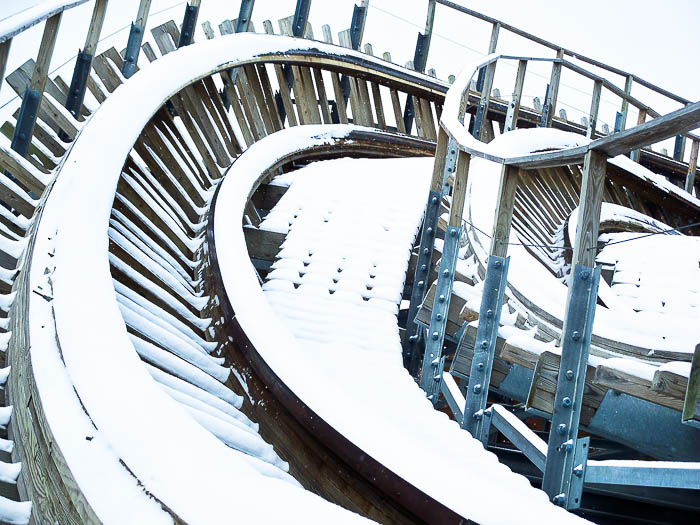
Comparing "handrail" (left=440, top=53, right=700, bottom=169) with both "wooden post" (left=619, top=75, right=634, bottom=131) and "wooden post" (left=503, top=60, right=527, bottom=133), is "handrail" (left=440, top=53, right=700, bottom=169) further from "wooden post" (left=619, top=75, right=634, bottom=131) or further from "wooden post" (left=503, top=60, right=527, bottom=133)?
"wooden post" (left=619, top=75, right=634, bottom=131)

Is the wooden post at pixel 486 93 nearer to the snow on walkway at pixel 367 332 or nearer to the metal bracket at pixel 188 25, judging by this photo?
the snow on walkway at pixel 367 332

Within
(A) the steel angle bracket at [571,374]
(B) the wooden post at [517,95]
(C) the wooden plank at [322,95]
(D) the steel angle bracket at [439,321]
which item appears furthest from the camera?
(C) the wooden plank at [322,95]

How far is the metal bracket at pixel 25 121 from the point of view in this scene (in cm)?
411

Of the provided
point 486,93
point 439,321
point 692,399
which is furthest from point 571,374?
point 486,93

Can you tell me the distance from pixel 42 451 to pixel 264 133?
19.1 feet

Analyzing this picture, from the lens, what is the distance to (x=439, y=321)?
4.27m

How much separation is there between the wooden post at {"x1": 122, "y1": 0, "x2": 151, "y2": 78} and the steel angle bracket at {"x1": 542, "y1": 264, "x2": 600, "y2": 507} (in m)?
5.14

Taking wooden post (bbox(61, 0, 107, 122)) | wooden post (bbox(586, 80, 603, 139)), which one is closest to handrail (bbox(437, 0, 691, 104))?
wooden post (bbox(586, 80, 603, 139))

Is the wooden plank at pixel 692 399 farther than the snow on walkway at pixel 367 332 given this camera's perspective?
Yes

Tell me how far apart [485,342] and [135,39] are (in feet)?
15.6

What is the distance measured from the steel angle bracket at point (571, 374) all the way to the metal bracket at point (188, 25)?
20.0ft

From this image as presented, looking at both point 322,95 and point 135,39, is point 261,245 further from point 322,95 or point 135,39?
point 322,95

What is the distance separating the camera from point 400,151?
893 cm

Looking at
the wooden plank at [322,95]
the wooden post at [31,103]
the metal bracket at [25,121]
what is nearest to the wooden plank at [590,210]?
the wooden post at [31,103]
